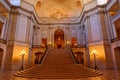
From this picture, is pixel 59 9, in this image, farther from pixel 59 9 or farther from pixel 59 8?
pixel 59 8

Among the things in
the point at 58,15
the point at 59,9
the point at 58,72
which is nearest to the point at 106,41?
the point at 58,72

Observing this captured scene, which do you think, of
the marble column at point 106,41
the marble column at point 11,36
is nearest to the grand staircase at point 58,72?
the marble column at point 11,36

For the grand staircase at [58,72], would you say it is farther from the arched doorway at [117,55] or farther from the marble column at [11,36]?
the arched doorway at [117,55]

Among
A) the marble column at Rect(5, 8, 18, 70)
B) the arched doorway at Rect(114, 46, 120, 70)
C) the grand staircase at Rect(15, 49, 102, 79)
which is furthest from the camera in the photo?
the marble column at Rect(5, 8, 18, 70)

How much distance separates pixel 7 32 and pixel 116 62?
14215 mm

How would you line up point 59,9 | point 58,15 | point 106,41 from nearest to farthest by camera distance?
point 106,41 < point 58,15 < point 59,9

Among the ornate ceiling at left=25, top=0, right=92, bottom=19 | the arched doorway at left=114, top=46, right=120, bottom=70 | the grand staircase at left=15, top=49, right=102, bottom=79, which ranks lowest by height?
the grand staircase at left=15, top=49, right=102, bottom=79

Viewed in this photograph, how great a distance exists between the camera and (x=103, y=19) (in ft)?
48.7

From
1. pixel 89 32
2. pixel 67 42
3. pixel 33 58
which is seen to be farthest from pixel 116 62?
pixel 33 58

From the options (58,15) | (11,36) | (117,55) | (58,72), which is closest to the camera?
(58,72)

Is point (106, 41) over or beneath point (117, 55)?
over

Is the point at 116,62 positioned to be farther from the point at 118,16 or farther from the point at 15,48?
the point at 15,48

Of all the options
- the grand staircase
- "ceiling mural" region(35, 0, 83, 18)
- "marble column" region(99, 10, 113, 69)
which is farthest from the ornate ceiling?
the grand staircase

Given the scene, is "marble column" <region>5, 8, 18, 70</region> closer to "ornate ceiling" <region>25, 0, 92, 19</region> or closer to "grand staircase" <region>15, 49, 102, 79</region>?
"grand staircase" <region>15, 49, 102, 79</region>
